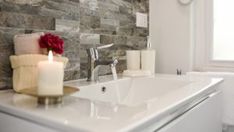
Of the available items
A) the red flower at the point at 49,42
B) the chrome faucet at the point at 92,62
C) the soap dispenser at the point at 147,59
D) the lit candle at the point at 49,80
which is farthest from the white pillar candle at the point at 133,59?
the lit candle at the point at 49,80

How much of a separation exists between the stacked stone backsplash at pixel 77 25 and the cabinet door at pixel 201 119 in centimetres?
62

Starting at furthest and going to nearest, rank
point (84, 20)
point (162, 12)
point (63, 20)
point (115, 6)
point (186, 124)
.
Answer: point (162, 12), point (115, 6), point (84, 20), point (63, 20), point (186, 124)

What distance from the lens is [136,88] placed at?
4.66 feet

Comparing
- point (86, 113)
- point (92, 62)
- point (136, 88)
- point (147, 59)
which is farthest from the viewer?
point (147, 59)

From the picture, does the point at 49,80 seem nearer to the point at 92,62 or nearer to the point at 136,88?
the point at 92,62

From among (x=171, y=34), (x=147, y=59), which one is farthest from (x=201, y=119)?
(x=171, y=34)

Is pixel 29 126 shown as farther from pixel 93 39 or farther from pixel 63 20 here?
pixel 93 39

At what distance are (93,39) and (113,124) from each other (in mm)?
884

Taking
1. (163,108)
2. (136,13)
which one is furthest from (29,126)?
(136,13)

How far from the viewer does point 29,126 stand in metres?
0.63

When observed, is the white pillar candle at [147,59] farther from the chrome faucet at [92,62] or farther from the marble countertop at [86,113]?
the marble countertop at [86,113]

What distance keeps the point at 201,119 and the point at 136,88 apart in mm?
486

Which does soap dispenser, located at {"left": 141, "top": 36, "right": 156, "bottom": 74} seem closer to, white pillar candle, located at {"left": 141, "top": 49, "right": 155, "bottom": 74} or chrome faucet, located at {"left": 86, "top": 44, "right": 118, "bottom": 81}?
white pillar candle, located at {"left": 141, "top": 49, "right": 155, "bottom": 74}

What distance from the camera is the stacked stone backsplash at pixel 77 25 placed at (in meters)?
0.94
